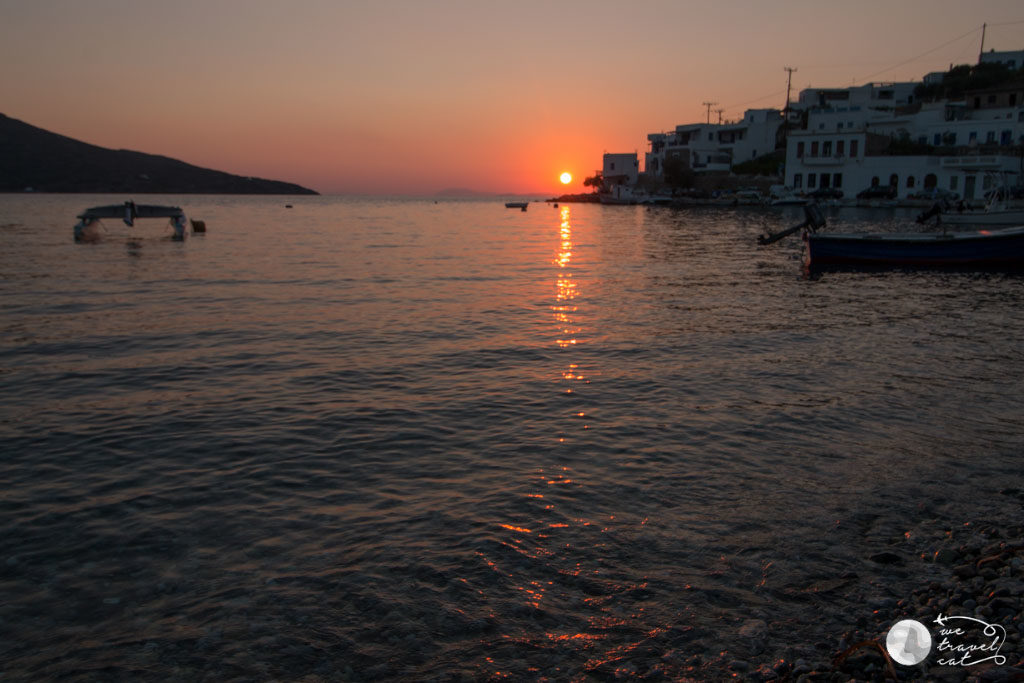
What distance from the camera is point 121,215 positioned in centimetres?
4719

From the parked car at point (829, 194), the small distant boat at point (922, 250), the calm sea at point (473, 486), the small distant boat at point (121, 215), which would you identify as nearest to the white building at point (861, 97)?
the parked car at point (829, 194)

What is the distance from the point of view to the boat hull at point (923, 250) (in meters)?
29.4

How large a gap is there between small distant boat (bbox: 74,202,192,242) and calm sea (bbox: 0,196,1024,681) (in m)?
32.4

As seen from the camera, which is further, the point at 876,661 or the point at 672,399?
the point at 672,399

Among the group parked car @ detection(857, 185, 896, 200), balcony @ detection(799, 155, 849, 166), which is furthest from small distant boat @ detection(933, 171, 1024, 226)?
balcony @ detection(799, 155, 849, 166)

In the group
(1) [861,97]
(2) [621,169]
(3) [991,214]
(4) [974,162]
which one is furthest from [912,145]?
(2) [621,169]

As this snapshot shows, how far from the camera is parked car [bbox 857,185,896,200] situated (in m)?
84.1

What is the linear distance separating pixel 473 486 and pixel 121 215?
1949 inches

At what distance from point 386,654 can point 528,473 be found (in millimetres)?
3409

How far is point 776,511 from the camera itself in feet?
22.2

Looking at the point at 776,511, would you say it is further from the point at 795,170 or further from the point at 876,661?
the point at 795,170

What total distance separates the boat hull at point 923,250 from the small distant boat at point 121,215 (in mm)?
42115

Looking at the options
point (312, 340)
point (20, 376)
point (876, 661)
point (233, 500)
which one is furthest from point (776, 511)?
point (20, 376)

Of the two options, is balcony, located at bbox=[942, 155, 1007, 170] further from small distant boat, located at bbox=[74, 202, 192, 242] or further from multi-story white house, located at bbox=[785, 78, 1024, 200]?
small distant boat, located at bbox=[74, 202, 192, 242]
